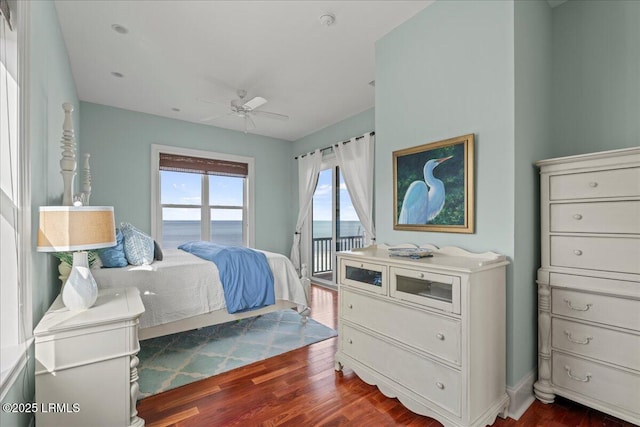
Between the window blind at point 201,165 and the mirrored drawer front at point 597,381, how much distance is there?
512 centimetres

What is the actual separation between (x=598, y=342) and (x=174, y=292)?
310 cm

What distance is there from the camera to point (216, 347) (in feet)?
9.36

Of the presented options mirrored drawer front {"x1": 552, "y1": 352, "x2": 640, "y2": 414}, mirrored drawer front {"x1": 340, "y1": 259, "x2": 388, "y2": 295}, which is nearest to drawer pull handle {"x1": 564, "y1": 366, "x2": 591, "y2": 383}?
mirrored drawer front {"x1": 552, "y1": 352, "x2": 640, "y2": 414}

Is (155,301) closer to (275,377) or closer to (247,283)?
(247,283)

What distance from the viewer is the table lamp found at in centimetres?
150

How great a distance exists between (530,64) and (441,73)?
574 mm

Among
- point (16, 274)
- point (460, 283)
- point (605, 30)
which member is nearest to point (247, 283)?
point (16, 274)

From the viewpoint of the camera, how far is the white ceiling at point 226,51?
2.42m

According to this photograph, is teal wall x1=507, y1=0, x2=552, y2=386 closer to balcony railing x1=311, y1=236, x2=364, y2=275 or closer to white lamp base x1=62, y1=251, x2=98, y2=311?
white lamp base x1=62, y1=251, x2=98, y2=311

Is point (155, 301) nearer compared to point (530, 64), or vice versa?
point (530, 64)

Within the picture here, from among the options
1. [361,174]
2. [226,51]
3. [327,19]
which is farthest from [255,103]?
[361,174]

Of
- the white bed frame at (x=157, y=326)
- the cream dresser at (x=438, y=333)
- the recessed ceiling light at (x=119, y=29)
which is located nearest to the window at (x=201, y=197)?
the white bed frame at (x=157, y=326)

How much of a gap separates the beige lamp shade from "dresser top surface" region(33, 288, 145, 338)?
35 centimetres

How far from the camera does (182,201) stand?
5.21m
